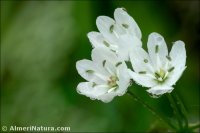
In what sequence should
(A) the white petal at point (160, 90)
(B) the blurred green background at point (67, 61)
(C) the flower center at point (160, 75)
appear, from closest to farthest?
1. (A) the white petal at point (160, 90)
2. (C) the flower center at point (160, 75)
3. (B) the blurred green background at point (67, 61)

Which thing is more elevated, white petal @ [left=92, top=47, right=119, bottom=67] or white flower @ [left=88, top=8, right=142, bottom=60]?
white flower @ [left=88, top=8, right=142, bottom=60]

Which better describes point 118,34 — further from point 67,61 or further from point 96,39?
point 67,61

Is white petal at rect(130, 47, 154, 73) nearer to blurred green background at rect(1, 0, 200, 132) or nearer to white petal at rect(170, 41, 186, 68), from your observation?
white petal at rect(170, 41, 186, 68)

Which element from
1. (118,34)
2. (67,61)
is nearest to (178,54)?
(118,34)

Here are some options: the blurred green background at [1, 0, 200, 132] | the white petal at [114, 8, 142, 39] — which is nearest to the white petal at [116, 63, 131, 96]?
the white petal at [114, 8, 142, 39]

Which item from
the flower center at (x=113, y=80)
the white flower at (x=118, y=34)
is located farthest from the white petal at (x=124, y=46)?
the flower center at (x=113, y=80)

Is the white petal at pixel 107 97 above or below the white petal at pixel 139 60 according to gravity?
below

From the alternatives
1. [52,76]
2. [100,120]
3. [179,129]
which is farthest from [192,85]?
[179,129]

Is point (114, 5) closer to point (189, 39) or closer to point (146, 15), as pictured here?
point (146, 15)

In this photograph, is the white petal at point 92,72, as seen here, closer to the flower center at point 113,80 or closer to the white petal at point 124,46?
the flower center at point 113,80
